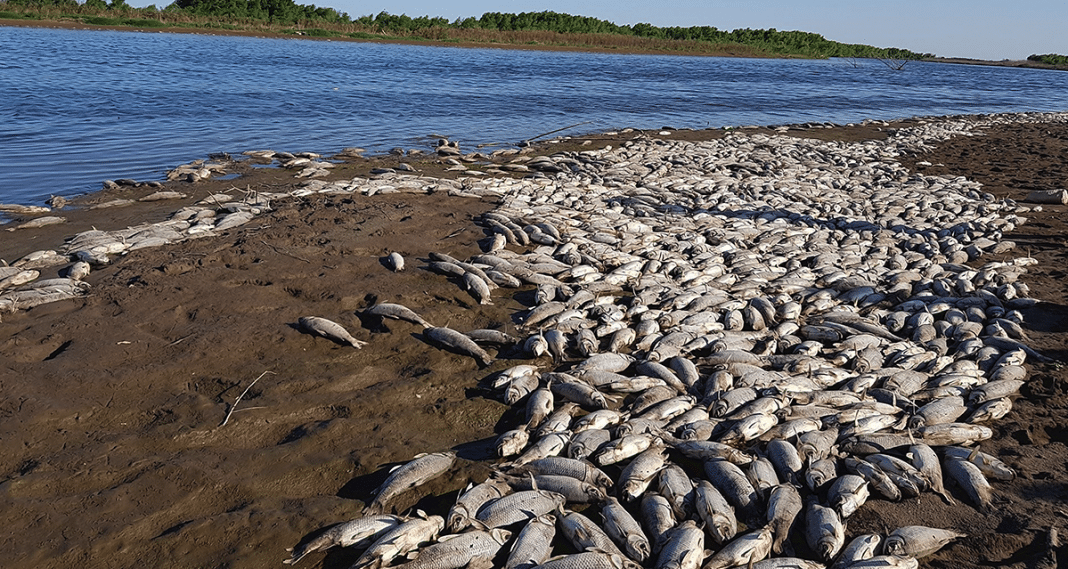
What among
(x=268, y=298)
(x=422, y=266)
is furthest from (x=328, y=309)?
(x=422, y=266)

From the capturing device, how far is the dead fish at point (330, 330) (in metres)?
6.52

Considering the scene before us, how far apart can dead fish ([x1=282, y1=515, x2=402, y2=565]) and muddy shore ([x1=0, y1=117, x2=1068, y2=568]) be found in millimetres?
74

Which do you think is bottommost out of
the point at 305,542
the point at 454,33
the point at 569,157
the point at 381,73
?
the point at 305,542

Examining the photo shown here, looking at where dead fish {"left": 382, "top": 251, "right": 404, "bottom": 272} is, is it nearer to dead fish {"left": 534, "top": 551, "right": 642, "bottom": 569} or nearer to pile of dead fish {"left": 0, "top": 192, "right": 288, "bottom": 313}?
pile of dead fish {"left": 0, "top": 192, "right": 288, "bottom": 313}

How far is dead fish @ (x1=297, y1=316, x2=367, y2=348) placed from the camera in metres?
6.52

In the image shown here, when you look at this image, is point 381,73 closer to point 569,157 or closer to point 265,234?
point 569,157

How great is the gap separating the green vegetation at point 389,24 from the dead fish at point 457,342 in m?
71.7

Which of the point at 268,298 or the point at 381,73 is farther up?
the point at 381,73

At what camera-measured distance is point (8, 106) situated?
2084cm

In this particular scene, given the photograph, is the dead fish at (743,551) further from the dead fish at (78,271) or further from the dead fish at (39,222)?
the dead fish at (39,222)

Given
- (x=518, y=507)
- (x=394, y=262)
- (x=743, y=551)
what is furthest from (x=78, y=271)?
(x=743, y=551)

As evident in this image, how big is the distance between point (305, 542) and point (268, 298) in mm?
3807

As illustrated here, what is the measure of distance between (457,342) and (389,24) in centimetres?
8042

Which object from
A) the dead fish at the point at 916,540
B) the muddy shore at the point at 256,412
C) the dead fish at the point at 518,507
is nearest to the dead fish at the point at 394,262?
the muddy shore at the point at 256,412
